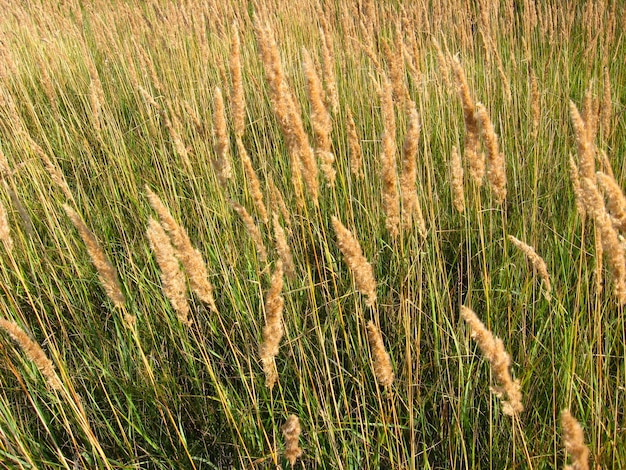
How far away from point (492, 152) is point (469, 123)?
0.27ft

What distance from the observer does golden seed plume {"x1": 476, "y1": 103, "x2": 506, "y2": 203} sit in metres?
1.12

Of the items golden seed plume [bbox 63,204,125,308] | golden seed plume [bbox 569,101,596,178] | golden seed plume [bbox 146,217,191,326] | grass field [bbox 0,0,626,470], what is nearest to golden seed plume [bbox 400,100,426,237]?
grass field [bbox 0,0,626,470]

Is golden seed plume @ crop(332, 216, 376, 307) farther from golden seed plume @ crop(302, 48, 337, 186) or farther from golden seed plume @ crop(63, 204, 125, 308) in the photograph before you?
golden seed plume @ crop(63, 204, 125, 308)

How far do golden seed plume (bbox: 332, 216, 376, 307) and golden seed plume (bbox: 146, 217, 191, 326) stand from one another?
1.10 ft

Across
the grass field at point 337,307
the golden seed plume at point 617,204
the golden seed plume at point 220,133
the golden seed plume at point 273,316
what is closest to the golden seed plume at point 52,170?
the grass field at point 337,307

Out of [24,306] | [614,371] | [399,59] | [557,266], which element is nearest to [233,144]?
[24,306]

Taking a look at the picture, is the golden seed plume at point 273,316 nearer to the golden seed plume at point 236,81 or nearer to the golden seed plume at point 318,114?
the golden seed plume at point 318,114

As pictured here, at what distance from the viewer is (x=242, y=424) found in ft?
5.40

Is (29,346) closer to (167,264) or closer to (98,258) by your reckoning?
(98,258)

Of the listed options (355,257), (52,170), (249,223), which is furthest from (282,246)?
(52,170)

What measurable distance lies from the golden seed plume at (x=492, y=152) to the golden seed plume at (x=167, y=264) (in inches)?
26.4

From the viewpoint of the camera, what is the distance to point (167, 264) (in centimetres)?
112

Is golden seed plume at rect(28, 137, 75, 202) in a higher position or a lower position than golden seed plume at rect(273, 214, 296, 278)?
higher

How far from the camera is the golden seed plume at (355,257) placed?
105 centimetres
